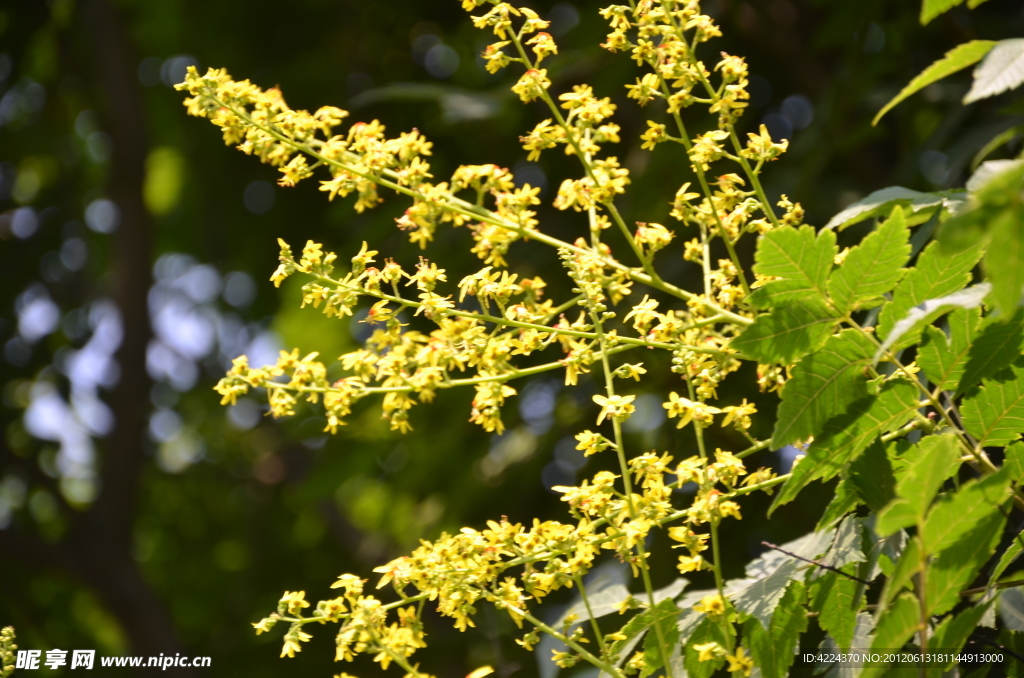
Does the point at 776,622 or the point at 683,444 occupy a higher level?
the point at 683,444

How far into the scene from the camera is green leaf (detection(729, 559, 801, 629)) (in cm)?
122

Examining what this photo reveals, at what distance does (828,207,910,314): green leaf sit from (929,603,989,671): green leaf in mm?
367

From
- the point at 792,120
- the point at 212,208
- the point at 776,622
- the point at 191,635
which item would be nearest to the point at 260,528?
the point at 191,635

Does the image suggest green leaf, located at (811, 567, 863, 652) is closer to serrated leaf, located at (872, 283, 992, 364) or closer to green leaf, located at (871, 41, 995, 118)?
serrated leaf, located at (872, 283, 992, 364)

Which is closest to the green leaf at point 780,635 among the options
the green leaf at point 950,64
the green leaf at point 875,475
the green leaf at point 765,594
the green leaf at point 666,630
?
the green leaf at point 765,594

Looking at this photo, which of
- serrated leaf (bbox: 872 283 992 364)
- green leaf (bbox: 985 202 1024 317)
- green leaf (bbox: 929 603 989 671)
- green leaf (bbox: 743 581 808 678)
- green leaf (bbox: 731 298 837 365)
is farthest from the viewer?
green leaf (bbox: 743 581 808 678)

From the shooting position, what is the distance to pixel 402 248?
277 centimetres

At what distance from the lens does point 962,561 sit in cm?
93

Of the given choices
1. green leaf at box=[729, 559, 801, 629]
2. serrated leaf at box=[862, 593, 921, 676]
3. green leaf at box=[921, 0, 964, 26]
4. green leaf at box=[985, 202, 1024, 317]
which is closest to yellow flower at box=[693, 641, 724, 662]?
green leaf at box=[729, 559, 801, 629]

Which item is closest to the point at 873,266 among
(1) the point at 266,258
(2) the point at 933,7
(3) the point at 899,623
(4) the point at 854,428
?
(4) the point at 854,428

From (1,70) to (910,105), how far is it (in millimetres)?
4123

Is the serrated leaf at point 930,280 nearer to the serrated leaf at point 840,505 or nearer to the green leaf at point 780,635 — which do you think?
the serrated leaf at point 840,505

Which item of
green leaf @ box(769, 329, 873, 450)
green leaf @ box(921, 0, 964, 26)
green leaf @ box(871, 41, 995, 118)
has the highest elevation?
green leaf @ box(921, 0, 964, 26)

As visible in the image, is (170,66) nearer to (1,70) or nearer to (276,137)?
(1,70)
